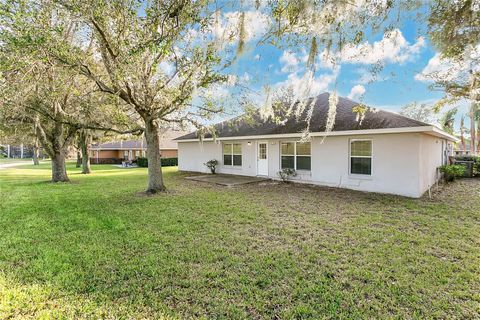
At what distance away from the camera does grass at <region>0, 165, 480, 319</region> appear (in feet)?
8.79

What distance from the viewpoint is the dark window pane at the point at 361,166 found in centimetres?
937

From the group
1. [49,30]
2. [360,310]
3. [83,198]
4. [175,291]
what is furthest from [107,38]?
[360,310]

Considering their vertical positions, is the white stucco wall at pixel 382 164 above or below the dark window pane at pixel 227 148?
below

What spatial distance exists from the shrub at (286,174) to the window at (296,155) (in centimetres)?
25

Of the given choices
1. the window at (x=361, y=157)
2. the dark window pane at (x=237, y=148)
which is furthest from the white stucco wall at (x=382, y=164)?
the dark window pane at (x=237, y=148)

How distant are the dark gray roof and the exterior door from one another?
0.80 metres

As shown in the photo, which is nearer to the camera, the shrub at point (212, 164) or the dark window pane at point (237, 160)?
the dark window pane at point (237, 160)

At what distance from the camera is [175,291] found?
9.67 ft

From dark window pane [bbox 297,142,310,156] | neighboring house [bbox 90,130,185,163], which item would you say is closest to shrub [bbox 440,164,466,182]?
dark window pane [bbox 297,142,310,156]

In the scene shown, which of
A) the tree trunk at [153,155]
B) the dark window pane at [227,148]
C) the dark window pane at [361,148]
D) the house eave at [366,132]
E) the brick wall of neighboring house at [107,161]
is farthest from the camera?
the brick wall of neighboring house at [107,161]

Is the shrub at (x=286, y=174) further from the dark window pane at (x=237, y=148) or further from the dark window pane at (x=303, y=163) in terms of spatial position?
the dark window pane at (x=237, y=148)

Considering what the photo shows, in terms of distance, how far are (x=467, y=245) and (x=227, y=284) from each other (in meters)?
4.23

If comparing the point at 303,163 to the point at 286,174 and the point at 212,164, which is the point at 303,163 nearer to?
the point at 286,174

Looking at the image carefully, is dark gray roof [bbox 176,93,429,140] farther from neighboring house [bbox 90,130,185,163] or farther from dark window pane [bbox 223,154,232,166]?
neighboring house [bbox 90,130,185,163]
